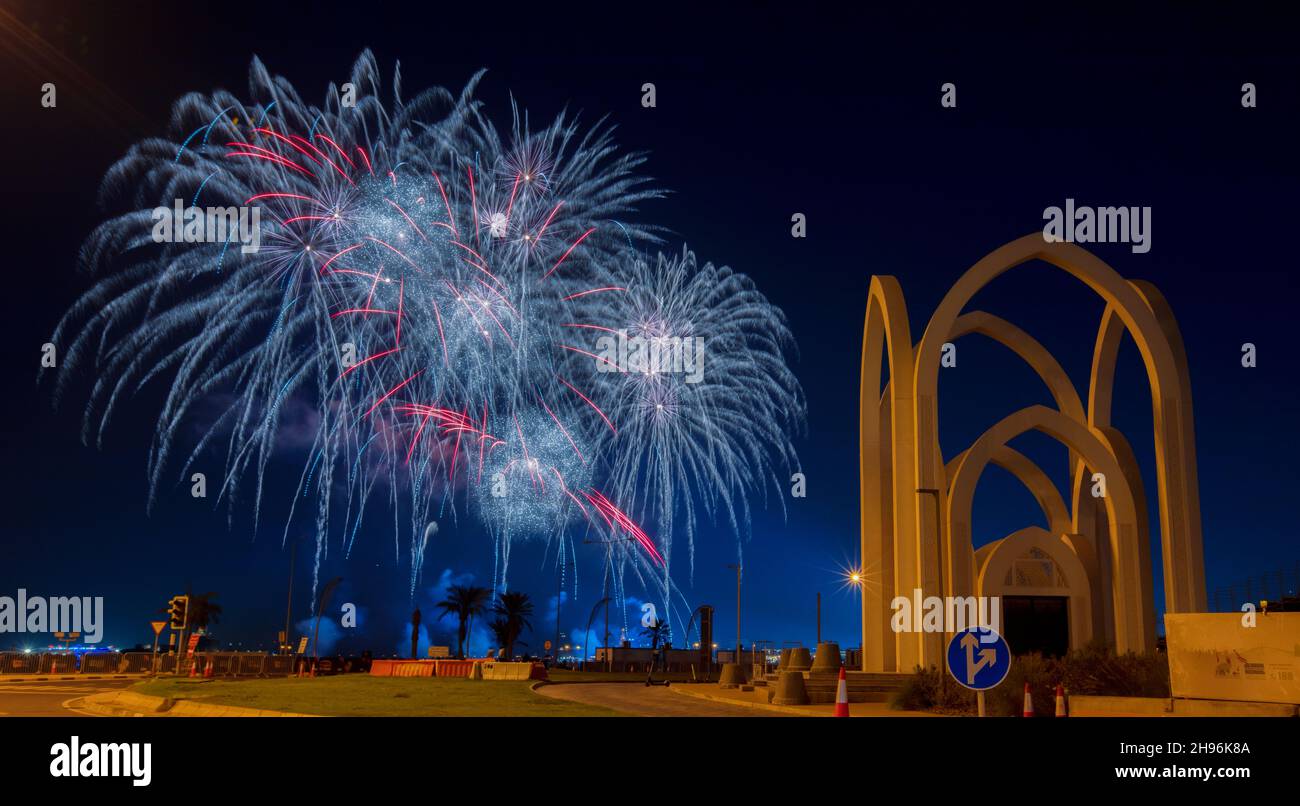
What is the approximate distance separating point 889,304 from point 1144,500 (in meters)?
10.0

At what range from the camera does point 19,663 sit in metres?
56.0

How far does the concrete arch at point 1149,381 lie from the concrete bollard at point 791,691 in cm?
498

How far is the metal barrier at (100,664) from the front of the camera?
5575 cm

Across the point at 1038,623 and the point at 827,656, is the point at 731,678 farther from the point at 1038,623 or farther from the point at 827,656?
the point at 1038,623

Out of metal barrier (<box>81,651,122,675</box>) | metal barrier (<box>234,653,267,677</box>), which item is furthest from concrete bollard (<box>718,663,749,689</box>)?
metal barrier (<box>81,651,122,675</box>)

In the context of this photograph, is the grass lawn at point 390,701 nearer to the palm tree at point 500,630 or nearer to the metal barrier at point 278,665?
Result: the metal barrier at point 278,665

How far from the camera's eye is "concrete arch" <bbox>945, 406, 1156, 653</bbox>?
32500mm

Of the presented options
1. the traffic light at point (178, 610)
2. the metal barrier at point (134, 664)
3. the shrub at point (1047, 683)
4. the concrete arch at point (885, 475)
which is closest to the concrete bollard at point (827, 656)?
the concrete arch at point (885, 475)

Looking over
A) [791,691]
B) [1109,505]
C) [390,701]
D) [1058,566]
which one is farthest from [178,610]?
[1109,505]

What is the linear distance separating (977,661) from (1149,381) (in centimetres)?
2336

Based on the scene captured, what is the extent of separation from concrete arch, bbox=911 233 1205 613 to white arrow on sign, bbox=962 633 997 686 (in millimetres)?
17869

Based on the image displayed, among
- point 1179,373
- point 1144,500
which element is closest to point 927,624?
point 1144,500
